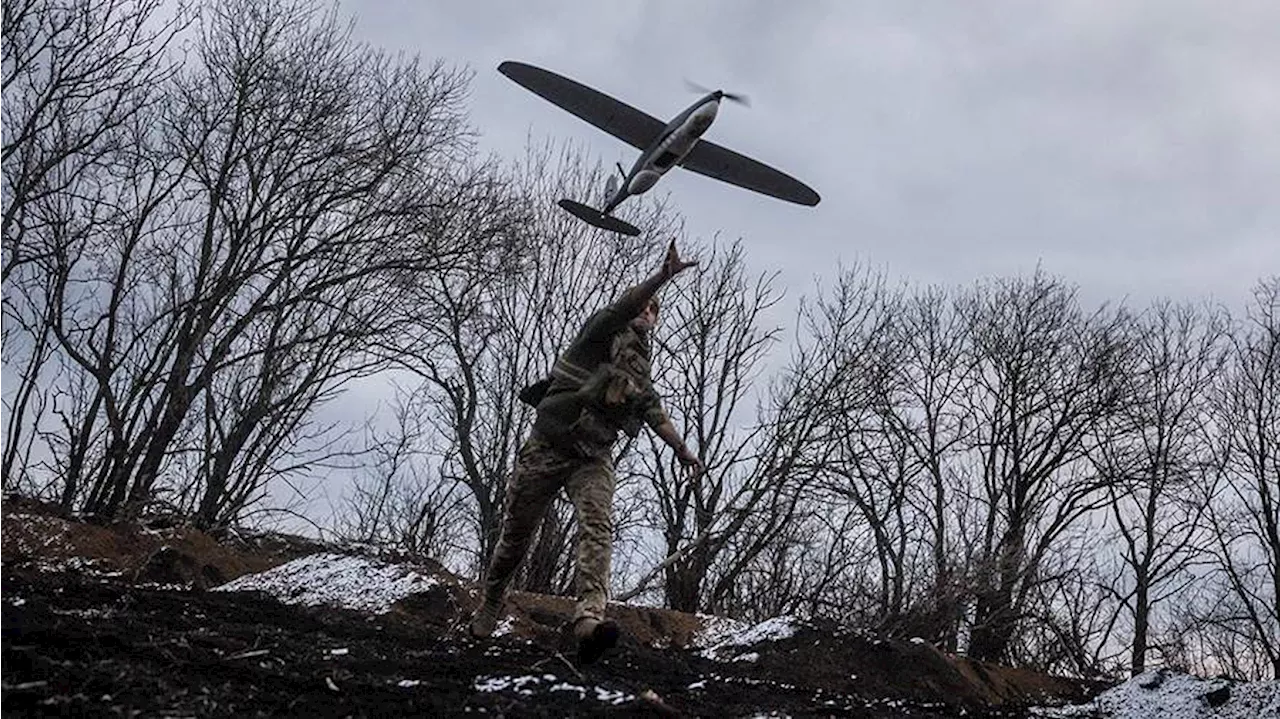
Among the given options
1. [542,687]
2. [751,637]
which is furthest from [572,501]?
[751,637]

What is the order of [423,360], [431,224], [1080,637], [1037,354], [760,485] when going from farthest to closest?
[1037,354]
[1080,637]
[760,485]
[423,360]
[431,224]

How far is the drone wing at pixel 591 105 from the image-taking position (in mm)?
11906

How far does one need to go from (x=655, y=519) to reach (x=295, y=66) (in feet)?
33.0

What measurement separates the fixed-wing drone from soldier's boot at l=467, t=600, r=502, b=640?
659cm

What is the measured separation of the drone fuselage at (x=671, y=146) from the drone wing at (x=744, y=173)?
0.44 metres

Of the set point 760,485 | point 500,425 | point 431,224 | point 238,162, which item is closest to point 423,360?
point 500,425

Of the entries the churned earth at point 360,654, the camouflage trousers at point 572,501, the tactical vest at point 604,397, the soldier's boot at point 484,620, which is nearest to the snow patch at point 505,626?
the churned earth at point 360,654

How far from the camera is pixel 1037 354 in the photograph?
993 inches

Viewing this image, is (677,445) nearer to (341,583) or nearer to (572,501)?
(572,501)

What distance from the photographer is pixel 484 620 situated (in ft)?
18.1

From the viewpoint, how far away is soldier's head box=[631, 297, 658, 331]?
5.07m

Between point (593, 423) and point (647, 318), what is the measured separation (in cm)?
57

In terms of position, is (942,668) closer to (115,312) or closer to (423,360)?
(115,312)

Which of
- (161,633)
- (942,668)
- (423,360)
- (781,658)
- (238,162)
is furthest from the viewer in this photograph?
(423,360)
